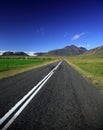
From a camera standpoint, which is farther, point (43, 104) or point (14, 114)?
point (43, 104)

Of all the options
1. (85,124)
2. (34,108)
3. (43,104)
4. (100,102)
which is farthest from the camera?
(100,102)

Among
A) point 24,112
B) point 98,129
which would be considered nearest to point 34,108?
point 24,112

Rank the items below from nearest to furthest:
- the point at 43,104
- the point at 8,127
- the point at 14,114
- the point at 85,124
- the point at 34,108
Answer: the point at 8,127, the point at 85,124, the point at 14,114, the point at 34,108, the point at 43,104

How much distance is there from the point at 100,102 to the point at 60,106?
190 centimetres

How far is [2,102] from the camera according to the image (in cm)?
680

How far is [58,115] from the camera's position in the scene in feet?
18.0

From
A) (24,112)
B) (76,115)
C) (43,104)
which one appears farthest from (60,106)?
(24,112)

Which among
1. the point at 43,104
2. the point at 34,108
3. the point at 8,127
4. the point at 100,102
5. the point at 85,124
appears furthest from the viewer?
the point at 100,102

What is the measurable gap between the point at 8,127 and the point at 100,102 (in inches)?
170

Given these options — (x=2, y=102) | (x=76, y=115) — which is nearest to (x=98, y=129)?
(x=76, y=115)

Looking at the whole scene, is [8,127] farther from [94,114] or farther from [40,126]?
[94,114]

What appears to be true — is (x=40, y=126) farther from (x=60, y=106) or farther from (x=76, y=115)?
(x=60, y=106)

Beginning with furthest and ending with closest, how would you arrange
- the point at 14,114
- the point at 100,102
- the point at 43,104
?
the point at 100,102, the point at 43,104, the point at 14,114

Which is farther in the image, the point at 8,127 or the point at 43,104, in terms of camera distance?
the point at 43,104
